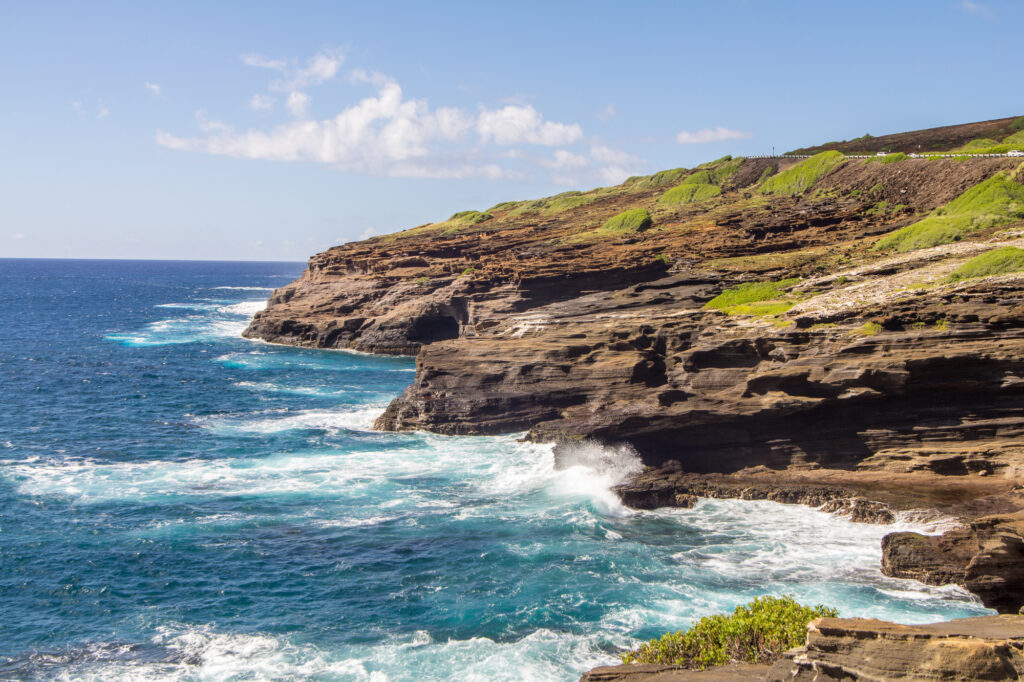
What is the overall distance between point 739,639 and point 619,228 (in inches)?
2710

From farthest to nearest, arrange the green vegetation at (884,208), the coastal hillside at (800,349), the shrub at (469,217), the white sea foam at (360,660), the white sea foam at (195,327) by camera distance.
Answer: the shrub at (469,217), the white sea foam at (195,327), the green vegetation at (884,208), the coastal hillside at (800,349), the white sea foam at (360,660)

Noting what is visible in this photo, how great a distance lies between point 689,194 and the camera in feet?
307

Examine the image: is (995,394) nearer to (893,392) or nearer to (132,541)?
(893,392)

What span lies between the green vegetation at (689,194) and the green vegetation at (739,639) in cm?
7766

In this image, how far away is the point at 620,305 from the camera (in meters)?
52.8

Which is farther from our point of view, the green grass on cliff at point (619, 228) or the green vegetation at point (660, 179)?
the green vegetation at point (660, 179)

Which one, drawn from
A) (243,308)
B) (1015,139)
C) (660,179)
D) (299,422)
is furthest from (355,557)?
(243,308)

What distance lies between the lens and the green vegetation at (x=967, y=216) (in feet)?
152

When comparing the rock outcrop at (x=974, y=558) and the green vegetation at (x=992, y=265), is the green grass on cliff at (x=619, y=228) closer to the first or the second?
the green vegetation at (x=992, y=265)

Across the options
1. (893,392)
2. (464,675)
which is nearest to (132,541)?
(464,675)

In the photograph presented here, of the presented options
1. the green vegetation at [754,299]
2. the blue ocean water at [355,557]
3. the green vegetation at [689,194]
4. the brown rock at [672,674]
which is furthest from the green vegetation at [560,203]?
the brown rock at [672,674]

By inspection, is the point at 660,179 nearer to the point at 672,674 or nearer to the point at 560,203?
the point at 560,203

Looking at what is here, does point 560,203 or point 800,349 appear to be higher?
point 560,203

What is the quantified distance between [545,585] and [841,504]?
13710 mm
